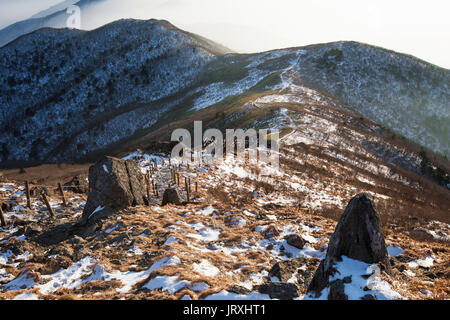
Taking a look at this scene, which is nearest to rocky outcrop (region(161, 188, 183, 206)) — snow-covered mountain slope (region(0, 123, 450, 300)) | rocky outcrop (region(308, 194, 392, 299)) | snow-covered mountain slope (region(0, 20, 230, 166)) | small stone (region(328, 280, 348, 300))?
snow-covered mountain slope (region(0, 123, 450, 300))

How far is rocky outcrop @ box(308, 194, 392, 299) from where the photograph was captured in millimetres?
7926

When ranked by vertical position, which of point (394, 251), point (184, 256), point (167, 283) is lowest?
point (394, 251)

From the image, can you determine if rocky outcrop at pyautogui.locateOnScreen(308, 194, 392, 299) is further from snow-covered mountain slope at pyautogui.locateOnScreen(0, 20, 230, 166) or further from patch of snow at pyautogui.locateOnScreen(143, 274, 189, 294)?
snow-covered mountain slope at pyautogui.locateOnScreen(0, 20, 230, 166)

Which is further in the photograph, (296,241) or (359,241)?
(296,241)

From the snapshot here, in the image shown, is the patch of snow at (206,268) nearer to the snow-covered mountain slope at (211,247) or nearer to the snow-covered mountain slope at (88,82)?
the snow-covered mountain slope at (211,247)

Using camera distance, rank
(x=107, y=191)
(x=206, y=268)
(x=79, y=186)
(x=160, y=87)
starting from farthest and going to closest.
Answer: (x=160, y=87) < (x=79, y=186) < (x=107, y=191) < (x=206, y=268)

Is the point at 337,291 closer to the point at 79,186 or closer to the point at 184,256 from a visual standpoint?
the point at 184,256

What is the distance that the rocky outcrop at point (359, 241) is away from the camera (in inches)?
312

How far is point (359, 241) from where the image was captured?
8.02m

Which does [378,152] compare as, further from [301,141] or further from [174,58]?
[174,58]

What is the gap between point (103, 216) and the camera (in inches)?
587

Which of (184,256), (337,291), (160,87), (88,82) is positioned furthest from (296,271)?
(88,82)
